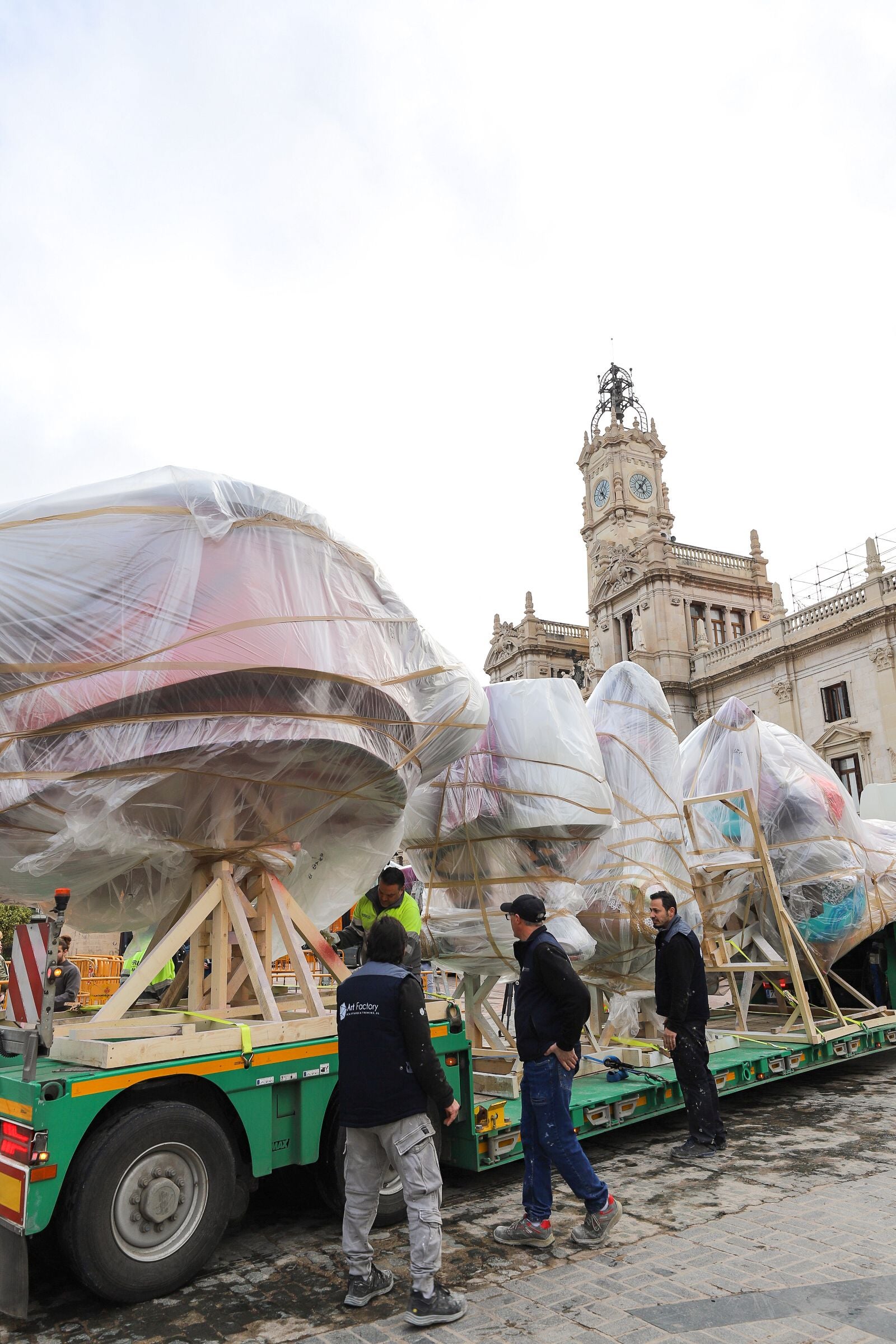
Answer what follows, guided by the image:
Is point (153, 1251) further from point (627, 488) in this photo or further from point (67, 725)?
point (627, 488)

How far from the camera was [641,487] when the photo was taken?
48.8 meters

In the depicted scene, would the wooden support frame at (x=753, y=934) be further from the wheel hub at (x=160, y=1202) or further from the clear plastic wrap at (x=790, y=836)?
the wheel hub at (x=160, y=1202)

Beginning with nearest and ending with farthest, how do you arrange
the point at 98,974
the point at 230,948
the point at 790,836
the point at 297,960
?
the point at 297,960 < the point at 230,948 < the point at 790,836 < the point at 98,974

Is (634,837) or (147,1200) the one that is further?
(634,837)

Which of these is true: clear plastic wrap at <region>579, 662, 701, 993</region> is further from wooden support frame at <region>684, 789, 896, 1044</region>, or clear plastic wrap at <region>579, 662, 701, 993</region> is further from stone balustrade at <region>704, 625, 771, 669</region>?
stone balustrade at <region>704, 625, 771, 669</region>

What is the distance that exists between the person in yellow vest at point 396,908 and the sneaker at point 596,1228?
1761 mm

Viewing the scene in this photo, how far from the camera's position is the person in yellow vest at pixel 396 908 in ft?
20.5

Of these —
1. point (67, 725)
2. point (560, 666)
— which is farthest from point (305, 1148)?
point (560, 666)

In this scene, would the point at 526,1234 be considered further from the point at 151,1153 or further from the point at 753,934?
the point at 753,934

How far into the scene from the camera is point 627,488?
48.5 meters

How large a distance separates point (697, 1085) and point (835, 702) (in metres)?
28.2

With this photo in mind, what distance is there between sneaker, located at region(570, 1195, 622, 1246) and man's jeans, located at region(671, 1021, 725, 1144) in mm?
2115

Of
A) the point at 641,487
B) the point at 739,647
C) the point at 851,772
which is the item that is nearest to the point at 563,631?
the point at 641,487

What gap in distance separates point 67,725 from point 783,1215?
4908 mm
